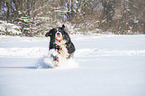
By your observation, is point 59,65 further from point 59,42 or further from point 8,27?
point 8,27

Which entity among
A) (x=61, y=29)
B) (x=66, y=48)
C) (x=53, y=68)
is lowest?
(x=53, y=68)

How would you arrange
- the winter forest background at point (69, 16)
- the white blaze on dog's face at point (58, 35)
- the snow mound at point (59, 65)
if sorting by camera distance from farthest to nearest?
the winter forest background at point (69, 16), the snow mound at point (59, 65), the white blaze on dog's face at point (58, 35)

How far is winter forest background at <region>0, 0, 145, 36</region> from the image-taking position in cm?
1805

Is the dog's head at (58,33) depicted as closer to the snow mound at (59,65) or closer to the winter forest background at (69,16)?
the snow mound at (59,65)

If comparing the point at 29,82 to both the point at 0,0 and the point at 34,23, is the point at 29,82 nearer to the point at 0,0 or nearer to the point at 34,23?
the point at 34,23

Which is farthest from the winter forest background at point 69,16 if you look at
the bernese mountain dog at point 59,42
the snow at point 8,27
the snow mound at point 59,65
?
the bernese mountain dog at point 59,42

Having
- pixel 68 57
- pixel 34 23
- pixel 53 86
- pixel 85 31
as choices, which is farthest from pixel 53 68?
pixel 85 31

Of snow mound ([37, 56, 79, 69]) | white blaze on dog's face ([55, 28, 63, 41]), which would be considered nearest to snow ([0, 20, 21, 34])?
snow mound ([37, 56, 79, 69])

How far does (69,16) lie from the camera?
84.0 ft

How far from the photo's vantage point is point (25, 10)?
60.0 feet

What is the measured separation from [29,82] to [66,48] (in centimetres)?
172

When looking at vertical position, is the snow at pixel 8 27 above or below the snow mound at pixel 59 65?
above

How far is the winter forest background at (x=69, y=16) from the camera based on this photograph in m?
18.0

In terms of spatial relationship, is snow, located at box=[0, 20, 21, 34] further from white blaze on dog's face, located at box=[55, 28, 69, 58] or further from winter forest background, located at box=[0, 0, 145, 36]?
white blaze on dog's face, located at box=[55, 28, 69, 58]
